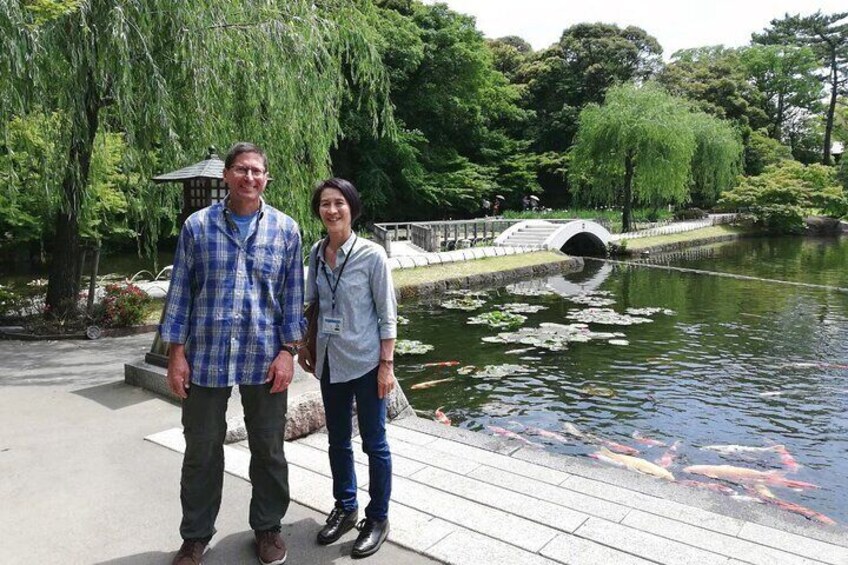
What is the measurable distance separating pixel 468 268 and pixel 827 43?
43983 millimetres

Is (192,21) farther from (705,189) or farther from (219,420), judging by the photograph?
(705,189)

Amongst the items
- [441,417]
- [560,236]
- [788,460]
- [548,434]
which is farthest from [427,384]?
[560,236]

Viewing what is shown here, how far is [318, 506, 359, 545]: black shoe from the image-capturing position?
2.79 m

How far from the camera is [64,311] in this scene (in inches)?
333

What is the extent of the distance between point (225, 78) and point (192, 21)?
774mm

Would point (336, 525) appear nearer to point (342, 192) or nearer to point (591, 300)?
point (342, 192)

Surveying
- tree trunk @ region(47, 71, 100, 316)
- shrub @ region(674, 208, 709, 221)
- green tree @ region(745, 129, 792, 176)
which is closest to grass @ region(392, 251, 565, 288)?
→ tree trunk @ region(47, 71, 100, 316)

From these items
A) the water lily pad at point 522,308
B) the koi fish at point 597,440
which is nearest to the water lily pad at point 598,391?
the koi fish at point 597,440

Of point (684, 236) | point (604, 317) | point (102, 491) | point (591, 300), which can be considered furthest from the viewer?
point (684, 236)

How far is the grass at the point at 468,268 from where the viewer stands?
595 inches

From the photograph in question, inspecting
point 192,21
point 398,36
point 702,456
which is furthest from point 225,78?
point 398,36

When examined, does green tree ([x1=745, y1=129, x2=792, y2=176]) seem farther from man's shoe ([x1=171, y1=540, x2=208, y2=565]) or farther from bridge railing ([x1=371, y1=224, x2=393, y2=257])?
man's shoe ([x1=171, y1=540, x2=208, y2=565])

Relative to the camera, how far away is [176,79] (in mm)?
7391

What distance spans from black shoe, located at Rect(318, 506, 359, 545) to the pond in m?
3.38
